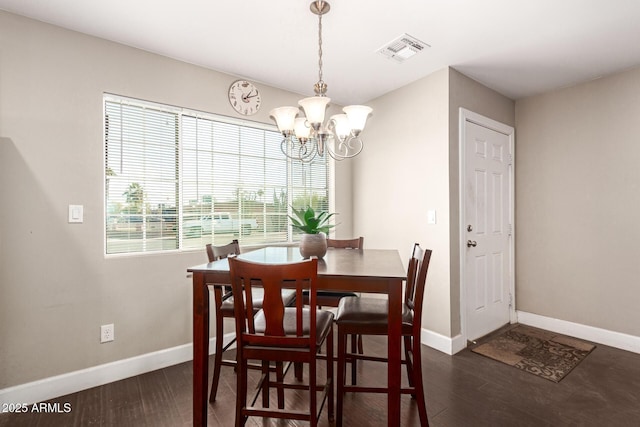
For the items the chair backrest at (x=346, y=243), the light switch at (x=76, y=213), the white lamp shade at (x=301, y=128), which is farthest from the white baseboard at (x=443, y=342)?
the light switch at (x=76, y=213)

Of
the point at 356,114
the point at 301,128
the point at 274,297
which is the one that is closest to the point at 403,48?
the point at 356,114

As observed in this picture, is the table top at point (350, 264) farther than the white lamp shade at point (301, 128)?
No

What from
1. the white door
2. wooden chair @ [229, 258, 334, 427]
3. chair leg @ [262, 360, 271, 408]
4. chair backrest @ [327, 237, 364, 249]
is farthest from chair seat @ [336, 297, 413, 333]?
the white door

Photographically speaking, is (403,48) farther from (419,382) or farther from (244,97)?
(419,382)

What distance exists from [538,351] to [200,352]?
2833mm

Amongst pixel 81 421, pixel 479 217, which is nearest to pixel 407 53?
pixel 479 217

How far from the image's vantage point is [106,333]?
7.56 feet

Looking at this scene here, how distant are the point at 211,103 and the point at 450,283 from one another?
105 inches

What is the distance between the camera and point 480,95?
3.15 m

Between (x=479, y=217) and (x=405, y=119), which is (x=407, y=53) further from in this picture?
(x=479, y=217)

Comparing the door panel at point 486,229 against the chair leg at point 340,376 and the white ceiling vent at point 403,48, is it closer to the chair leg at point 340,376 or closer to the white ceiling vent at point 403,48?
the white ceiling vent at point 403,48

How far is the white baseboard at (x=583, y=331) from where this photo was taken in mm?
2814

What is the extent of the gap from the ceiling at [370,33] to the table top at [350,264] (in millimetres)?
1584

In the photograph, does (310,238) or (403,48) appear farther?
(403,48)
